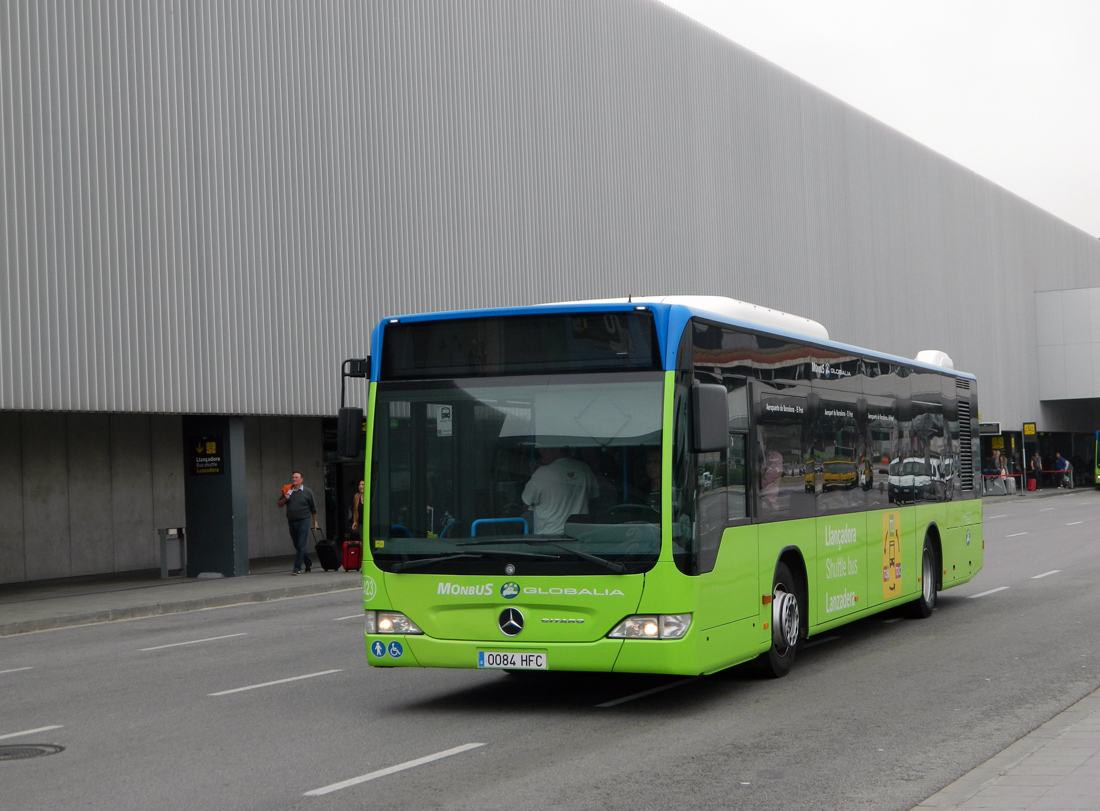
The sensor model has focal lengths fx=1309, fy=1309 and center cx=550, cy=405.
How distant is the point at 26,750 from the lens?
8555mm

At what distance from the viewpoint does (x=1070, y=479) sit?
227 ft

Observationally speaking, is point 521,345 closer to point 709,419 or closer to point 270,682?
Answer: point 709,419

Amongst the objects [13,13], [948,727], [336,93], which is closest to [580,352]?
[948,727]

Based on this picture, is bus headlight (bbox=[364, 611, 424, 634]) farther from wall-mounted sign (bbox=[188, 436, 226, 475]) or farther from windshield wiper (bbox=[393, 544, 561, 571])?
wall-mounted sign (bbox=[188, 436, 226, 475])

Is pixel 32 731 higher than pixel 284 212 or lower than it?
lower

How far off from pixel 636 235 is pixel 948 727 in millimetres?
30700

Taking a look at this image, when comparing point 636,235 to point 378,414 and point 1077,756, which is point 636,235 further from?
point 1077,756

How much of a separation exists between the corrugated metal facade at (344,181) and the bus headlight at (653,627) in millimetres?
15380

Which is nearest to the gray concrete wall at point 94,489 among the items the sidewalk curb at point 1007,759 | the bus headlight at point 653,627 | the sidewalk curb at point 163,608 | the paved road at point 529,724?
the sidewalk curb at point 163,608

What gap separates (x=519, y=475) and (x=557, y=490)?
29 cm

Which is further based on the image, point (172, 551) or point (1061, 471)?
point (1061, 471)

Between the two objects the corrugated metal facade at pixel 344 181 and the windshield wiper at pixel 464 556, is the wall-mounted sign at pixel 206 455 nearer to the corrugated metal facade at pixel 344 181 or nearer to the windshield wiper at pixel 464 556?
the corrugated metal facade at pixel 344 181

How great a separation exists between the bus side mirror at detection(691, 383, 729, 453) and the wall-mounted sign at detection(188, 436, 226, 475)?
18.3m

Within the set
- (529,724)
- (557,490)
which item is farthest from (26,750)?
(557,490)
